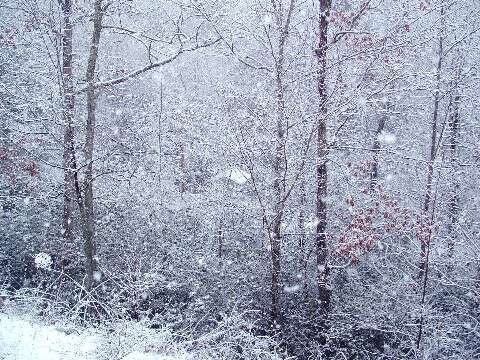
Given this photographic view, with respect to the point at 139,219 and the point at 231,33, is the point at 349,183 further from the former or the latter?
the point at 139,219

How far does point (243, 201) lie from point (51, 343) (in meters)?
6.80

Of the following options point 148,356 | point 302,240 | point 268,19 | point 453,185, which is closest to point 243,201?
point 302,240

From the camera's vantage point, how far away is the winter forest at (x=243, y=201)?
27.5ft

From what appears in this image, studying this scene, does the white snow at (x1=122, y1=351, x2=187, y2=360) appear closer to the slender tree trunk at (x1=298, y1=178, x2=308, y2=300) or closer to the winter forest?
the winter forest

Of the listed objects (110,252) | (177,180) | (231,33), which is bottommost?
(110,252)

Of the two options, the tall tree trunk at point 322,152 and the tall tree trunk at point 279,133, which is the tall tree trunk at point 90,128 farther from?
the tall tree trunk at point 322,152

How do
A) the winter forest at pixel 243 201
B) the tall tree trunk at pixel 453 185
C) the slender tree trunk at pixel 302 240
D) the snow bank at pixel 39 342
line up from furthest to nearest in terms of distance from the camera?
1. the tall tree trunk at pixel 453 185
2. the slender tree trunk at pixel 302 240
3. the winter forest at pixel 243 201
4. the snow bank at pixel 39 342

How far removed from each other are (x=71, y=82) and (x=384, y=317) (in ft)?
33.0

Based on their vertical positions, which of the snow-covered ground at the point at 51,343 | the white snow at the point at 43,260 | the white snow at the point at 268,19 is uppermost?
the white snow at the point at 268,19

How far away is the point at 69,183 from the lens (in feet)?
32.9

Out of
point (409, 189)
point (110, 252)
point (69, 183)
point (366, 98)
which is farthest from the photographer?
point (409, 189)

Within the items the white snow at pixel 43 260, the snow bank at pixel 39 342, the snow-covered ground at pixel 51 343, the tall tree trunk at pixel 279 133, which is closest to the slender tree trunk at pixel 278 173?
the tall tree trunk at pixel 279 133

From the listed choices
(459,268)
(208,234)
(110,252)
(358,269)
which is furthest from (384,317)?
(110,252)

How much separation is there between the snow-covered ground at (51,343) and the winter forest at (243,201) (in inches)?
1.2
